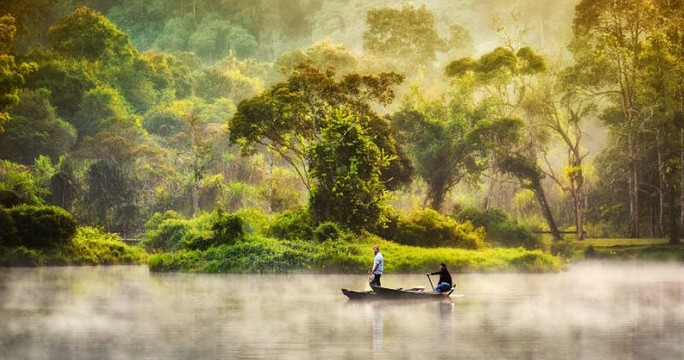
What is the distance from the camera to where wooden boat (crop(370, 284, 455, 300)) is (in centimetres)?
2908

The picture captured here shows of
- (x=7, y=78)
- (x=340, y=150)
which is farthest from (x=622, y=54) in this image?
(x=7, y=78)

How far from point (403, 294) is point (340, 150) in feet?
61.5

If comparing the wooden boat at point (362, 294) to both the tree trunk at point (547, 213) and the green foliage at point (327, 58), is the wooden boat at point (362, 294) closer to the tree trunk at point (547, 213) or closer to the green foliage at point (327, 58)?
the tree trunk at point (547, 213)

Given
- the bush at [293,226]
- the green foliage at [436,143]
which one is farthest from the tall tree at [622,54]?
the bush at [293,226]

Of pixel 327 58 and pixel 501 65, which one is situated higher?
pixel 327 58

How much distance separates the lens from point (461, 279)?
4159 centimetres

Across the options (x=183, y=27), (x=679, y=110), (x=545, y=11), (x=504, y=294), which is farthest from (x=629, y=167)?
(x=183, y=27)

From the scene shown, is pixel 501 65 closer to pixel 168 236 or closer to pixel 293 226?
pixel 293 226

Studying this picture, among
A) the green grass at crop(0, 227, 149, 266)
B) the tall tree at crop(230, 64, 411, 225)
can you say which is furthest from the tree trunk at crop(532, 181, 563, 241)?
the green grass at crop(0, 227, 149, 266)

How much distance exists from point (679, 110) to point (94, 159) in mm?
40186

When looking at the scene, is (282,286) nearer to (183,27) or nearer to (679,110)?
(679,110)

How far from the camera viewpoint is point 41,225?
45.1 metres

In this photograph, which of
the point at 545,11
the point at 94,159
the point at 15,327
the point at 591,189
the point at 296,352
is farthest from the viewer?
the point at 545,11

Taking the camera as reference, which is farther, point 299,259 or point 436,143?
point 436,143
